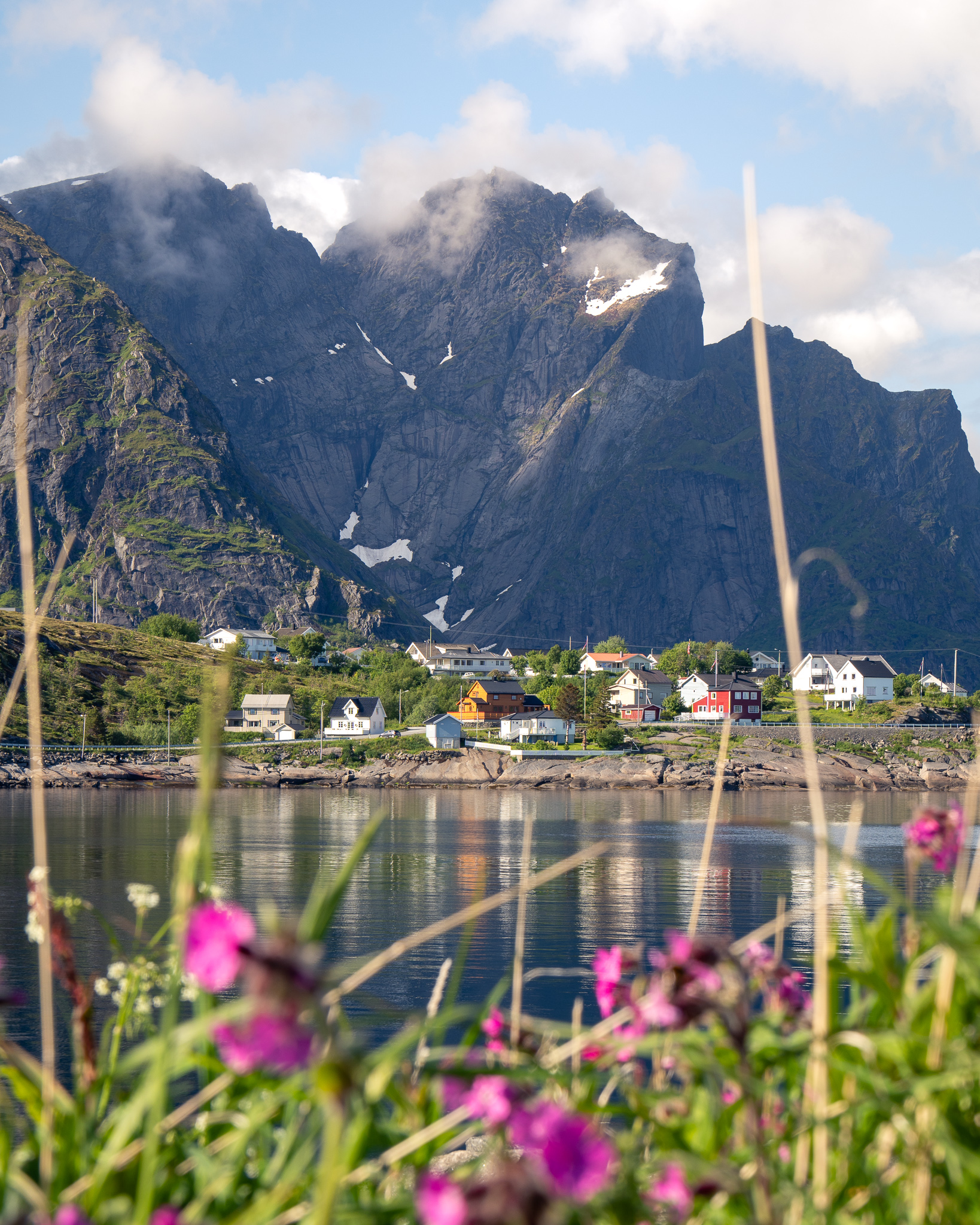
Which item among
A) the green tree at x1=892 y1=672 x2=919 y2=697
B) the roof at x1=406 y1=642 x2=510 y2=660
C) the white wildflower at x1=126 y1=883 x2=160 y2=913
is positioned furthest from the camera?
the roof at x1=406 y1=642 x2=510 y2=660

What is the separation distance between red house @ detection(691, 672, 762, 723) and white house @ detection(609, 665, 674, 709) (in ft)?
34.2

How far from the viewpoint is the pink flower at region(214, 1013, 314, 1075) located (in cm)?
140

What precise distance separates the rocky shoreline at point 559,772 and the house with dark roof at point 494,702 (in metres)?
22.4

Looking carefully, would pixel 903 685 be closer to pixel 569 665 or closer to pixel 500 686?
pixel 569 665

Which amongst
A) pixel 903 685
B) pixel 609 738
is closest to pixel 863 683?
pixel 903 685

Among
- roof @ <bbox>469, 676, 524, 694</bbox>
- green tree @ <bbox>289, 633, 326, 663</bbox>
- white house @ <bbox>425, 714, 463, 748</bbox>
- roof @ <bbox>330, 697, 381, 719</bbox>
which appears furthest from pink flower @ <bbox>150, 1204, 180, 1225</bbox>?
green tree @ <bbox>289, 633, 326, 663</bbox>

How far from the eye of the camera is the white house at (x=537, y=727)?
123250mm

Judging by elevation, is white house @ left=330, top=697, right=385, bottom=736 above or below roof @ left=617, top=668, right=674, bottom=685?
below

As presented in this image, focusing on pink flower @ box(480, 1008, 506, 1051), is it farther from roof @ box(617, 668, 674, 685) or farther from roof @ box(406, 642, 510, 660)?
roof @ box(406, 642, 510, 660)

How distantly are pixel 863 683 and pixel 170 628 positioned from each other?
95.4 metres

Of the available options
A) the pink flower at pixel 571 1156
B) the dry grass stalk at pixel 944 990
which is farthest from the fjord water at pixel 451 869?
the pink flower at pixel 571 1156

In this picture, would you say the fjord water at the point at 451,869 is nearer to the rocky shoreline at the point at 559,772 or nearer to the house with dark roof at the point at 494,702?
the rocky shoreline at the point at 559,772

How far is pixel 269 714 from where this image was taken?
12888cm

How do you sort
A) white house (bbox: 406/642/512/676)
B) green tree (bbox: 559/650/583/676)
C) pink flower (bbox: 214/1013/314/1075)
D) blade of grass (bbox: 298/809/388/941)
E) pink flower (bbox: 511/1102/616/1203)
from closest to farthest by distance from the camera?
pink flower (bbox: 214/1013/314/1075) → pink flower (bbox: 511/1102/616/1203) → blade of grass (bbox: 298/809/388/941) → green tree (bbox: 559/650/583/676) → white house (bbox: 406/642/512/676)
